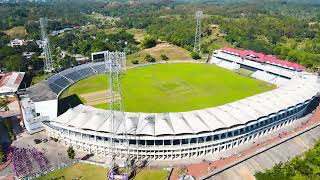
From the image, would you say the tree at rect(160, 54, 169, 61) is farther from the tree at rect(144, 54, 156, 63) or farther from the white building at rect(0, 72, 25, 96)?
the white building at rect(0, 72, 25, 96)

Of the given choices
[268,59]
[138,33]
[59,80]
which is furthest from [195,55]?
[138,33]

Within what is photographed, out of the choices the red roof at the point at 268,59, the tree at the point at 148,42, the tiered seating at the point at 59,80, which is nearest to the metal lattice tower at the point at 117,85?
the tiered seating at the point at 59,80

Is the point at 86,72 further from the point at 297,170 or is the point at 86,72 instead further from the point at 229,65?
the point at 297,170

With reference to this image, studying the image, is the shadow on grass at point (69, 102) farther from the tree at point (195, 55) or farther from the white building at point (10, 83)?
the tree at point (195, 55)

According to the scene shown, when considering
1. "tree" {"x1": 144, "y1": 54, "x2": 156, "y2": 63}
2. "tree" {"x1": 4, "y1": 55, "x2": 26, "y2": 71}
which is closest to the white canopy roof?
"tree" {"x1": 4, "y1": 55, "x2": 26, "y2": 71}

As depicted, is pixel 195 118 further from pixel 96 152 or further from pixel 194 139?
pixel 96 152
